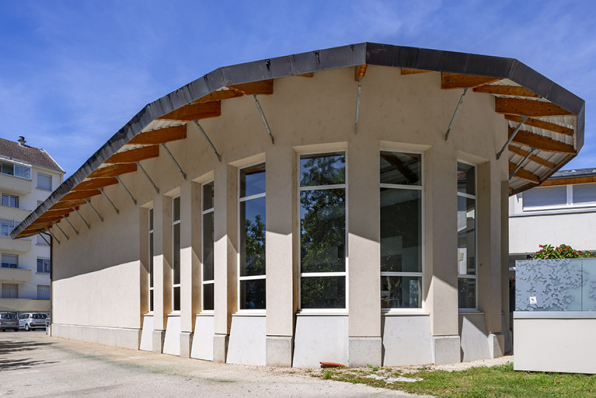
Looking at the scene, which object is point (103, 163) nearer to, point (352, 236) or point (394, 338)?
point (352, 236)

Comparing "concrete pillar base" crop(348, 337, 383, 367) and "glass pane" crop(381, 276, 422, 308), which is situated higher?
"glass pane" crop(381, 276, 422, 308)

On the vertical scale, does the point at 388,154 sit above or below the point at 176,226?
above

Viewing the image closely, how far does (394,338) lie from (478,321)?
1991mm

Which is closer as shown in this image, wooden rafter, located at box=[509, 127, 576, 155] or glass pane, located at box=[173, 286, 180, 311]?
wooden rafter, located at box=[509, 127, 576, 155]

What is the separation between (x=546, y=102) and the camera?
10.5m

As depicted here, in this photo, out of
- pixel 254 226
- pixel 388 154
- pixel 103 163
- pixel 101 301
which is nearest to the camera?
pixel 388 154

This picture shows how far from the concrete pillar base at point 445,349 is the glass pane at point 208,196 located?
5.71m

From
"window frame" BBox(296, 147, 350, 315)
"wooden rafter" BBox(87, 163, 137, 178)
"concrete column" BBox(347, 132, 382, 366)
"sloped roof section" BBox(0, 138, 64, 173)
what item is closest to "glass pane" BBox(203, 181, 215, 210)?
"window frame" BBox(296, 147, 350, 315)

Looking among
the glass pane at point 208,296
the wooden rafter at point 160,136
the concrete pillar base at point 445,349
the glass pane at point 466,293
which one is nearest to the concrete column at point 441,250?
the concrete pillar base at point 445,349

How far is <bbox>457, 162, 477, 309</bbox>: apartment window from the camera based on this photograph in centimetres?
1124

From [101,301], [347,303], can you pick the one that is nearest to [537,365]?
[347,303]

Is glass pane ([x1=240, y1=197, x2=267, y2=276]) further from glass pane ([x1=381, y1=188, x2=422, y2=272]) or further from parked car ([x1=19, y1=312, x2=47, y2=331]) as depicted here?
parked car ([x1=19, y1=312, x2=47, y2=331])

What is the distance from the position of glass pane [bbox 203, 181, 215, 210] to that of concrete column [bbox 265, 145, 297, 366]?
2.82 m

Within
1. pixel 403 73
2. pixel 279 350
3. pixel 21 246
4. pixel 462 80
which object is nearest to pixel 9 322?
pixel 21 246
